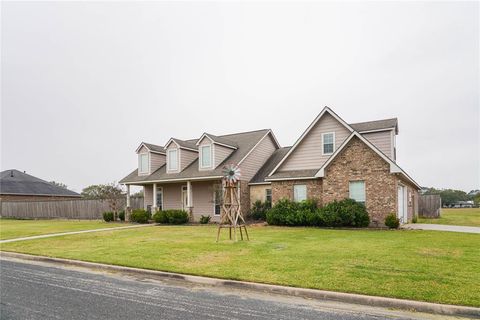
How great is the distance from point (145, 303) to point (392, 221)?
14763mm

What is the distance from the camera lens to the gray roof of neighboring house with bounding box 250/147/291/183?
26031 millimetres

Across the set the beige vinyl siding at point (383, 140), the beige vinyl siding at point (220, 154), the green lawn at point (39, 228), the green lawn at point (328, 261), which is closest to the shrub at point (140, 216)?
the green lawn at point (39, 228)

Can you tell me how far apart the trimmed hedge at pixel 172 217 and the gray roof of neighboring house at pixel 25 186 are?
109 ft

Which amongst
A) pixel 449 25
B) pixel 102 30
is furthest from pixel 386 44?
pixel 102 30

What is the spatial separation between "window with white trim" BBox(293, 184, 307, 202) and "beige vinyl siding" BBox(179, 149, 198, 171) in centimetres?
998

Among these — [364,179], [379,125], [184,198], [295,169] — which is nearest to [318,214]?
[364,179]

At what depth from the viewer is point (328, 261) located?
9023 millimetres

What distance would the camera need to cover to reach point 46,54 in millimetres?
22859

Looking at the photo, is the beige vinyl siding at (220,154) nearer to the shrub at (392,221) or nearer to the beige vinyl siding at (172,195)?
the beige vinyl siding at (172,195)

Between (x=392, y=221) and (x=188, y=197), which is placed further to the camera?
(x=188, y=197)

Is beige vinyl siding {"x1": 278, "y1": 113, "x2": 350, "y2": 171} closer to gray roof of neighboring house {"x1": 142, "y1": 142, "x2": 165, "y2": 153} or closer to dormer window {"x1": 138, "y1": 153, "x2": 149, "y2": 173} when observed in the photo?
gray roof of neighboring house {"x1": 142, "y1": 142, "x2": 165, "y2": 153}

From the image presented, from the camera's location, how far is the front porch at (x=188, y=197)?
2614 centimetres

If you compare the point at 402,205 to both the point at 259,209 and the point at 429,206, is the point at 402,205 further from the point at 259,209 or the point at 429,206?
the point at 429,206

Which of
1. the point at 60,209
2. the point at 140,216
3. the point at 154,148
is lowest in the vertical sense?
the point at 60,209
